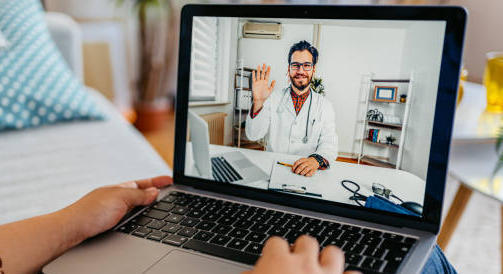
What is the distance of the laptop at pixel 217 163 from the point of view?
0.64 meters

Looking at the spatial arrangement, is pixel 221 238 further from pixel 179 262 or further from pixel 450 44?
pixel 450 44

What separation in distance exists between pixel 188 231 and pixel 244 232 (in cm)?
8

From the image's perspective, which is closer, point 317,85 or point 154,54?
point 317,85

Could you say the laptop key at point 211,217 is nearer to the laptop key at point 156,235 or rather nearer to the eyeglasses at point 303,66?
the laptop key at point 156,235

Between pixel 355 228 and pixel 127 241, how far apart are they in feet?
1.08

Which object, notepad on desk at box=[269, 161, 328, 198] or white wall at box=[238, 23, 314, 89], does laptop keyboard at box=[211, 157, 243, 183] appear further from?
white wall at box=[238, 23, 314, 89]

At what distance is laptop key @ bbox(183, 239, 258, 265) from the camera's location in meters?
0.48

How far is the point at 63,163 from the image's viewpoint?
0.91m

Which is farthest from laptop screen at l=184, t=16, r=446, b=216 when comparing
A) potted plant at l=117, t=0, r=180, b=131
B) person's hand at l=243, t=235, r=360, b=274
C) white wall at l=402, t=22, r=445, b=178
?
potted plant at l=117, t=0, r=180, b=131

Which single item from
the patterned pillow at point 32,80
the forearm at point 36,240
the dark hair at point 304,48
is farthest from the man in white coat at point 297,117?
the patterned pillow at point 32,80

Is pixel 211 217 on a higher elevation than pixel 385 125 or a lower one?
lower

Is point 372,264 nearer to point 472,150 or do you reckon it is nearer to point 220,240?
point 220,240

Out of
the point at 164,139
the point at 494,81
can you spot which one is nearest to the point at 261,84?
the point at 494,81

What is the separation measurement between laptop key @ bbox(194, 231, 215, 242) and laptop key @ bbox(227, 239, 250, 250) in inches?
1.4
